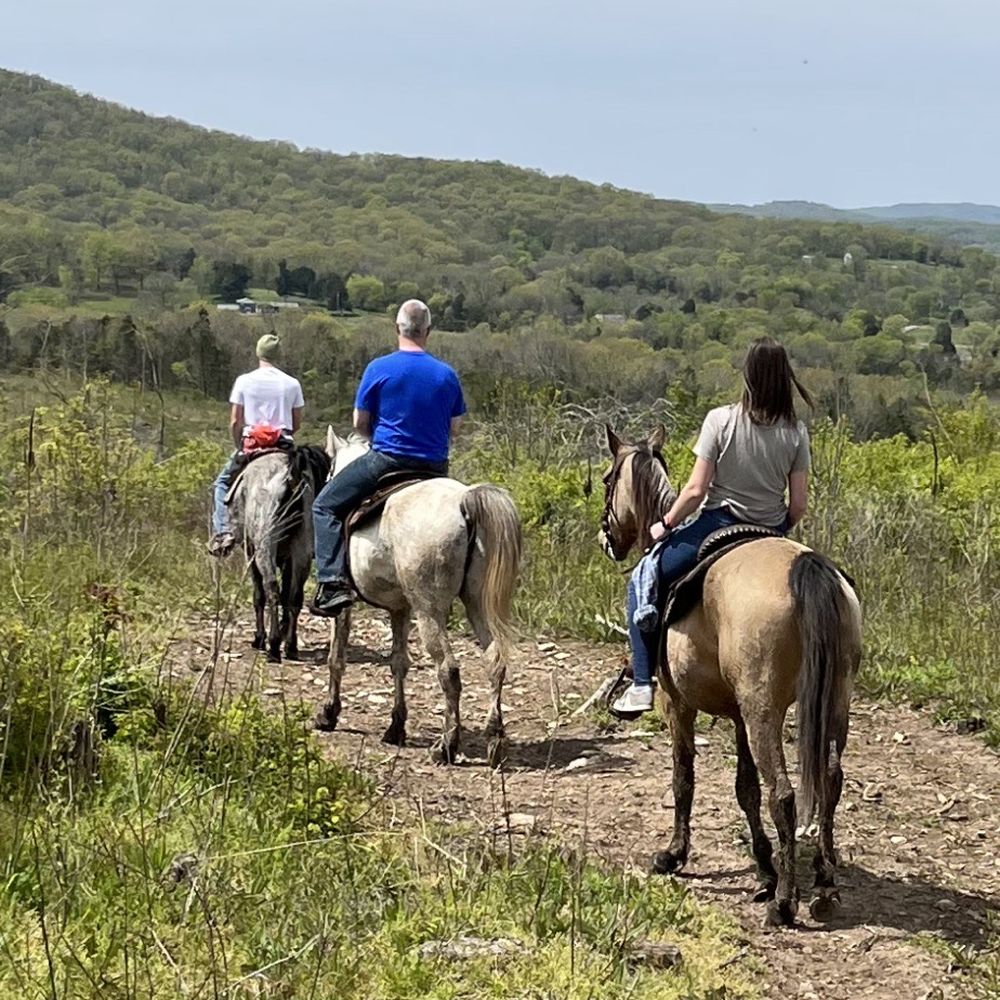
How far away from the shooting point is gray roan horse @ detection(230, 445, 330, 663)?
33.3 ft

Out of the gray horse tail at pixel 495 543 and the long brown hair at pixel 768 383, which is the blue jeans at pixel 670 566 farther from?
the gray horse tail at pixel 495 543

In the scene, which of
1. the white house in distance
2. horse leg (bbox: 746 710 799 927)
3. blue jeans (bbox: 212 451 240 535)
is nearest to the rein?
horse leg (bbox: 746 710 799 927)

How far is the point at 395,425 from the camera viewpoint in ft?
26.9

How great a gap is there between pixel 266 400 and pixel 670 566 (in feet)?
18.1

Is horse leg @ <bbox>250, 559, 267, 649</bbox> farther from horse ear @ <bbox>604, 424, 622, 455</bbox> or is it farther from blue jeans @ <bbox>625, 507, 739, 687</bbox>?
blue jeans @ <bbox>625, 507, 739, 687</bbox>

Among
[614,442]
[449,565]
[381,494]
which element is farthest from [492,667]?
[614,442]

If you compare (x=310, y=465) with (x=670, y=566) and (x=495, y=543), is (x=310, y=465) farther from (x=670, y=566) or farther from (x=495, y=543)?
(x=670, y=566)

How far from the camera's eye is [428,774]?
25.0 feet

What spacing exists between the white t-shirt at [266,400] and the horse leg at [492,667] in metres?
3.53

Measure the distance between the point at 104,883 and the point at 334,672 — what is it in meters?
4.07

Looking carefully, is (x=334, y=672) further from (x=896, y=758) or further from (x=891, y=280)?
(x=891, y=280)

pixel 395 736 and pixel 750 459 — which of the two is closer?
pixel 750 459

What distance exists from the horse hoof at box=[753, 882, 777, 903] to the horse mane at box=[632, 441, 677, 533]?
1.78 meters

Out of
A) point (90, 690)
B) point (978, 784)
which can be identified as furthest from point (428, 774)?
point (978, 784)
